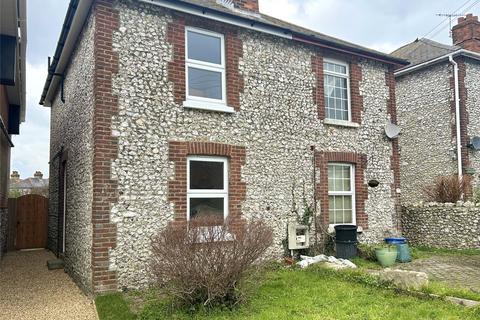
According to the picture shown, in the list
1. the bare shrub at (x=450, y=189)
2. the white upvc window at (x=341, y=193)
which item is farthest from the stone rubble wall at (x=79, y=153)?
the bare shrub at (x=450, y=189)

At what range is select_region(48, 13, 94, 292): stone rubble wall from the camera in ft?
25.1

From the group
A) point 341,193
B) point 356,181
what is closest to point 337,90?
point 356,181

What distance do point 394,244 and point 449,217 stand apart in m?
3.16

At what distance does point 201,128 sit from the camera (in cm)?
844

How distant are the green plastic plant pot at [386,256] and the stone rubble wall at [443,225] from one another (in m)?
3.33

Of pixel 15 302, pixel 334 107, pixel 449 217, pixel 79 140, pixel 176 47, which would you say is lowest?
pixel 15 302

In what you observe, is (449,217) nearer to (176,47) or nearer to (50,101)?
(176,47)

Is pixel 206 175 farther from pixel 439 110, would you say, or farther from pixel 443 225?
pixel 439 110

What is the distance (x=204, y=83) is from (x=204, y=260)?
462cm

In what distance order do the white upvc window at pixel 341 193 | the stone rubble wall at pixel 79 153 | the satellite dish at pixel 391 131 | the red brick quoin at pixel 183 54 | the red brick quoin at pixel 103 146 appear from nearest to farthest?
the red brick quoin at pixel 103 146 < the stone rubble wall at pixel 79 153 < the red brick quoin at pixel 183 54 < the white upvc window at pixel 341 193 < the satellite dish at pixel 391 131

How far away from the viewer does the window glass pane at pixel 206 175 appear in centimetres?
838

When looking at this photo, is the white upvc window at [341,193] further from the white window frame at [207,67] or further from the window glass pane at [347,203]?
the white window frame at [207,67]

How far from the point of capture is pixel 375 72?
38.8 ft

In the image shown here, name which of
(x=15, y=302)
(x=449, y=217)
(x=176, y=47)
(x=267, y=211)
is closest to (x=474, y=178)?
(x=449, y=217)
